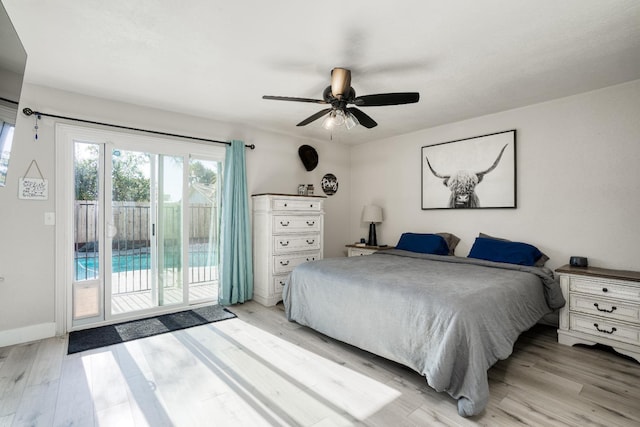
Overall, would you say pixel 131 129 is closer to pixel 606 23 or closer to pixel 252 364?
pixel 252 364

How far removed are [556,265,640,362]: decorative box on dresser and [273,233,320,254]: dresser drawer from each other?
2.75 meters

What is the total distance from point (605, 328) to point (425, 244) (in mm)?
1834

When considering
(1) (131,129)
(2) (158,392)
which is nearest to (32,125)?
(1) (131,129)

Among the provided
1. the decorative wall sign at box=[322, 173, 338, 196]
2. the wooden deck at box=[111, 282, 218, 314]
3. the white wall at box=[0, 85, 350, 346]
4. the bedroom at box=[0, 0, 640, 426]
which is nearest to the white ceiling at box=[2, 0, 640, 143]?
the bedroom at box=[0, 0, 640, 426]

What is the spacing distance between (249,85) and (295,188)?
6.81 feet

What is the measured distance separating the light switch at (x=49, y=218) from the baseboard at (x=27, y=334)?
0.96 meters

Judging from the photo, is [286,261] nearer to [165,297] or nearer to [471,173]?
[165,297]

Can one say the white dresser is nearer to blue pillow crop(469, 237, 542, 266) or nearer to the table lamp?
the table lamp

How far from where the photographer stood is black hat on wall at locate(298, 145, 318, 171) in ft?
15.8

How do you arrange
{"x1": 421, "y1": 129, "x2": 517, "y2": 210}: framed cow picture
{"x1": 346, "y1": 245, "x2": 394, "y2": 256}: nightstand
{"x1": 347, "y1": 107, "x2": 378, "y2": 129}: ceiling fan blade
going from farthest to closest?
1. {"x1": 346, "y1": 245, "x2": 394, "y2": 256}: nightstand
2. {"x1": 421, "y1": 129, "x2": 517, "y2": 210}: framed cow picture
3. {"x1": 347, "y1": 107, "x2": 378, "y2": 129}: ceiling fan blade

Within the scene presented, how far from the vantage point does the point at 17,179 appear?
9.16 ft

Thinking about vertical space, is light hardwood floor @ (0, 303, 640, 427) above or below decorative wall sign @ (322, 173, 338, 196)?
below

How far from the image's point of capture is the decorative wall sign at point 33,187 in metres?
2.81

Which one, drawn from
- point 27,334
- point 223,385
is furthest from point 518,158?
point 27,334
